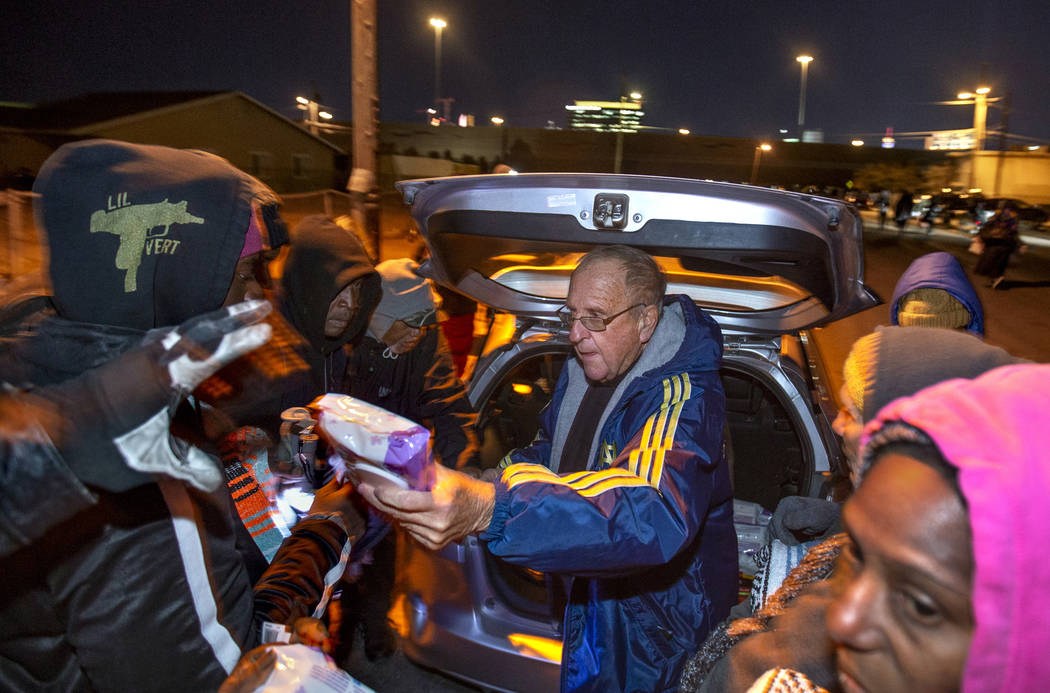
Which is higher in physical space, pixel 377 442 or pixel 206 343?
pixel 206 343

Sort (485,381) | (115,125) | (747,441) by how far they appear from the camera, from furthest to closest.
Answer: (115,125)
(747,441)
(485,381)

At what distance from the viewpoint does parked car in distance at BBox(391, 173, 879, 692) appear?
2.03 m

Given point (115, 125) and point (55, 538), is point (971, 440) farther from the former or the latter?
point (115, 125)

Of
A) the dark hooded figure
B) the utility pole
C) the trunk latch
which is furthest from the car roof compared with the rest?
the utility pole

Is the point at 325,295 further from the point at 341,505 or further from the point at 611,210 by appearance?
the point at 611,210

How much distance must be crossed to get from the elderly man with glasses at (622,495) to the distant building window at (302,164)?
32.1 meters

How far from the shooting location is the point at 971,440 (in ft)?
2.78

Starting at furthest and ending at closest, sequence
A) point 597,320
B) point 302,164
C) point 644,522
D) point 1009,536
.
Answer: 1. point 302,164
2. point 597,320
3. point 644,522
4. point 1009,536

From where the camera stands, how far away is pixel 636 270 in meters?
2.38

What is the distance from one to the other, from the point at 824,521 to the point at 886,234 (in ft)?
105

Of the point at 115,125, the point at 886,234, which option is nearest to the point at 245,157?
the point at 115,125

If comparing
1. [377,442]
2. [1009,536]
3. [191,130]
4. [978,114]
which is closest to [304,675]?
[377,442]

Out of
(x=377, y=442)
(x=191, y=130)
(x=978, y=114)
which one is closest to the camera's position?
(x=377, y=442)

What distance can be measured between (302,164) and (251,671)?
3443 centimetres
